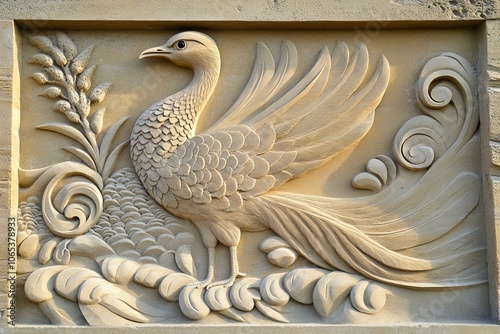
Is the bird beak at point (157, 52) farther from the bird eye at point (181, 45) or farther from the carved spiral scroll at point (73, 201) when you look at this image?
the carved spiral scroll at point (73, 201)

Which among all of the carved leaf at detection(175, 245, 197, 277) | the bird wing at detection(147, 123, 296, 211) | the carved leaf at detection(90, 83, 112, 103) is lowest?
the carved leaf at detection(175, 245, 197, 277)

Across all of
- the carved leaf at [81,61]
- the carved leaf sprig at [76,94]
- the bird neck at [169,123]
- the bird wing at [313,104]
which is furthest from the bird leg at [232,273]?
the carved leaf at [81,61]

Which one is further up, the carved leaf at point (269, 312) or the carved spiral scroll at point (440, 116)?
the carved spiral scroll at point (440, 116)

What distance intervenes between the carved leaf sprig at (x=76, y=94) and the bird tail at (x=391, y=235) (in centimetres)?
72

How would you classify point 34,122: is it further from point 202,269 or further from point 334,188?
Answer: point 334,188

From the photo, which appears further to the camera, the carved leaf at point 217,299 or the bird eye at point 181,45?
the bird eye at point 181,45

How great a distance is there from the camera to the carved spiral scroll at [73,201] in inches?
126

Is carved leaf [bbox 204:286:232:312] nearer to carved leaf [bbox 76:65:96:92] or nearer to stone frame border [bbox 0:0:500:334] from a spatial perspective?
stone frame border [bbox 0:0:500:334]

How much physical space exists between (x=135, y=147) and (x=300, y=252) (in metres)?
0.83

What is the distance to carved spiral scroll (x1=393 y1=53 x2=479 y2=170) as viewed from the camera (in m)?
3.24

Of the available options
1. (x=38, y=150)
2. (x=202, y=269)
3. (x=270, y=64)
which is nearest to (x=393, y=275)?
(x=202, y=269)

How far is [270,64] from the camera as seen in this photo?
330 centimetres

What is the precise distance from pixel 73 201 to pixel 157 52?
732 millimetres

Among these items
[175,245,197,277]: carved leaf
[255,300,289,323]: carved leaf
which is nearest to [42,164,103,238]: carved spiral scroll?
[175,245,197,277]: carved leaf
